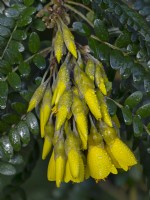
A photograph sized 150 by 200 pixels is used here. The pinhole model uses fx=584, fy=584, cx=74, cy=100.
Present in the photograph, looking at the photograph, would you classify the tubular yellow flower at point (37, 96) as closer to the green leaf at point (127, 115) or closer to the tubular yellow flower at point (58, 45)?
the tubular yellow flower at point (58, 45)

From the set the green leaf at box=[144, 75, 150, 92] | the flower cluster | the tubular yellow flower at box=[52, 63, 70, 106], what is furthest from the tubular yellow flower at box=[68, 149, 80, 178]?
the green leaf at box=[144, 75, 150, 92]

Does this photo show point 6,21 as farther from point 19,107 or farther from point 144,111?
point 144,111

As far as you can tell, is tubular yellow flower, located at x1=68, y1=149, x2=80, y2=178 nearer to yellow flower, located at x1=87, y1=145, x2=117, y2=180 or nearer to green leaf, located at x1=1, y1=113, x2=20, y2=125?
yellow flower, located at x1=87, y1=145, x2=117, y2=180

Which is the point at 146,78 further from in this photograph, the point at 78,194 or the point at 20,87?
the point at 78,194

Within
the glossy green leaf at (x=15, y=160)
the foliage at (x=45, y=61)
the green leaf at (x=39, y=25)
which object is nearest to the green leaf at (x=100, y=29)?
the foliage at (x=45, y=61)

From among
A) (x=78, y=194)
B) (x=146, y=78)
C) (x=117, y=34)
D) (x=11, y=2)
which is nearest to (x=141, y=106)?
(x=146, y=78)

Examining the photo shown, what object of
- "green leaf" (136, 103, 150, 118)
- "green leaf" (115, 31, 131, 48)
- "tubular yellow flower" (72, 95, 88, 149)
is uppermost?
"green leaf" (115, 31, 131, 48)

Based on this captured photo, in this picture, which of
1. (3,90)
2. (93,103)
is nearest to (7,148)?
(3,90)
